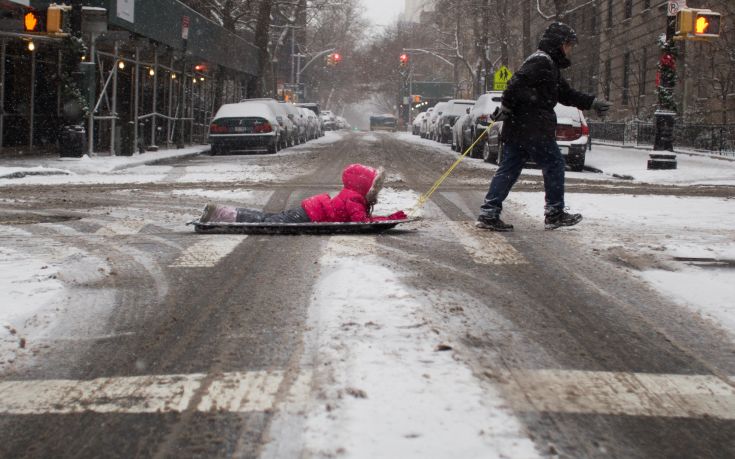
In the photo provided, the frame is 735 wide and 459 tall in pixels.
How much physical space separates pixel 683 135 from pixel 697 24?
36.3ft

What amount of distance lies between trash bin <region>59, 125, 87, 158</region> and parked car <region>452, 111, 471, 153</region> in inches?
395

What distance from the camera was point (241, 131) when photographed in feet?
80.8

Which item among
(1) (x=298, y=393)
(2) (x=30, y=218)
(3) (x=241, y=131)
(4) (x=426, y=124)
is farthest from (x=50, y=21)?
(4) (x=426, y=124)

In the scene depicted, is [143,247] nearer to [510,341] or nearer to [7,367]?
[7,367]

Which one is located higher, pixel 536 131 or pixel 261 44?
pixel 261 44

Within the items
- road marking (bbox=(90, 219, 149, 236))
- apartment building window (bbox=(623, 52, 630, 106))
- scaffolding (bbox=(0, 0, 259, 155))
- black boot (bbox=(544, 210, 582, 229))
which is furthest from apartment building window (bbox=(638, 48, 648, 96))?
road marking (bbox=(90, 219, 149, 236))

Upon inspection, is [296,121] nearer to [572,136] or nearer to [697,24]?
[572,136]

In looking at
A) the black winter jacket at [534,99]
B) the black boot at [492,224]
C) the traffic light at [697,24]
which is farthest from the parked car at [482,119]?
the black boot at [492,224]

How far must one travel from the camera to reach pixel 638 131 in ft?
101

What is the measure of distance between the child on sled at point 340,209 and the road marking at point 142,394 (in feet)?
12.8

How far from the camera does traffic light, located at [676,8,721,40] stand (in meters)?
16.7

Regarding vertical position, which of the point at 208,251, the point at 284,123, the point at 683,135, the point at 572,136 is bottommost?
the point at 208,251

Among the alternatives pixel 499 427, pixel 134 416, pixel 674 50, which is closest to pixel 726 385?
pixel 499 427

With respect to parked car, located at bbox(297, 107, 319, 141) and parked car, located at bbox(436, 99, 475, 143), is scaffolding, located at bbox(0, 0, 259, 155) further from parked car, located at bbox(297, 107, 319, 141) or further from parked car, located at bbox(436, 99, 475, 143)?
parked car, located at bbox(436, 99, 475, 143)
